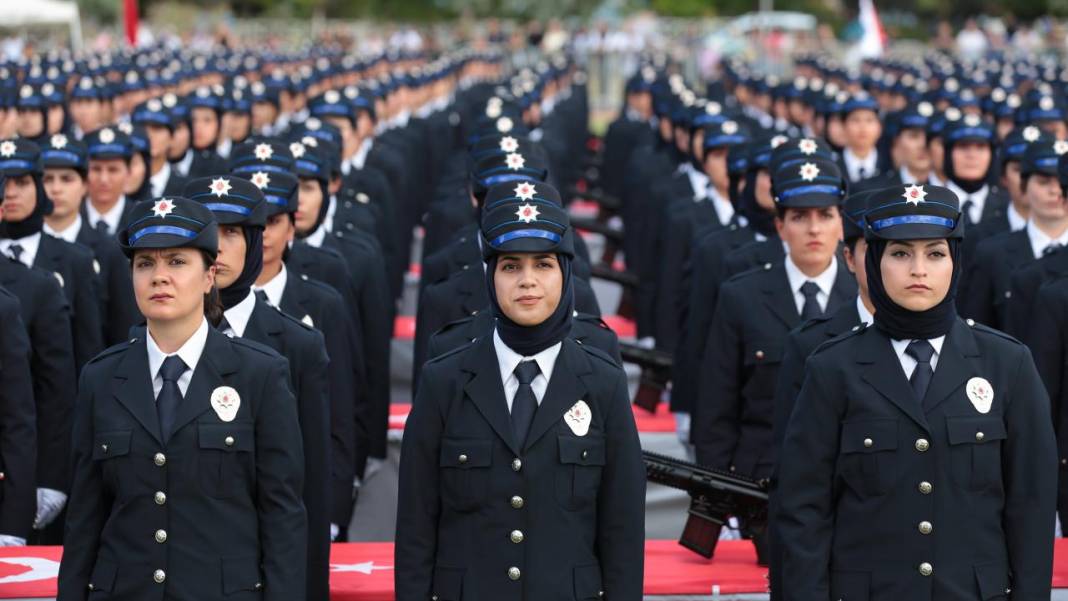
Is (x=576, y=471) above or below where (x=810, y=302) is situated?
below

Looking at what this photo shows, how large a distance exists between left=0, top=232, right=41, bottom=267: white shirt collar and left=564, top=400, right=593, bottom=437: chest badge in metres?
3.66

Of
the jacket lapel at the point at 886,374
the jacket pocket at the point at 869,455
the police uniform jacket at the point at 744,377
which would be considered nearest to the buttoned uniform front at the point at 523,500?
the jacket pocket at the point at 869,455

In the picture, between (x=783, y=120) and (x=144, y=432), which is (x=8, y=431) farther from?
(x=783, y=120)

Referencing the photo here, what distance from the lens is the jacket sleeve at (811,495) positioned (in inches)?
201

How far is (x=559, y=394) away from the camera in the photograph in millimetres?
5137

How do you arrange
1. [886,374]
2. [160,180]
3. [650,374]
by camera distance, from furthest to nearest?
1. [160,180]
2. [650,374]
3. [886,374]

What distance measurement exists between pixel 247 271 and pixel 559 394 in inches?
62.9

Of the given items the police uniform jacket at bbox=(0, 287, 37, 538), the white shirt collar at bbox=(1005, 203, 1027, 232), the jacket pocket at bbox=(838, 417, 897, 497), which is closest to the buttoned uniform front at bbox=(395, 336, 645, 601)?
the jacket pocket at bbox=(838, 417, 897, 497)

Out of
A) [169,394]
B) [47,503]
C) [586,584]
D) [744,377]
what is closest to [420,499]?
[586,584]

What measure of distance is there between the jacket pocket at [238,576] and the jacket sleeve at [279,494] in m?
0.04

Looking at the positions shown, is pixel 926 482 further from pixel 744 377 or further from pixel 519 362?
pixel 744 377

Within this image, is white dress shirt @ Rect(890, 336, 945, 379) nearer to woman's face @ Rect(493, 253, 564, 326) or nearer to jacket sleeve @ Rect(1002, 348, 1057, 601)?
jacket sleeve @ Rect(1002, 348, 1057, 601)

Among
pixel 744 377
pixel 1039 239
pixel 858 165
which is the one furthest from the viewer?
pixel 858 165

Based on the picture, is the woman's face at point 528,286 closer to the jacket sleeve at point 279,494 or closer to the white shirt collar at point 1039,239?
the jacket sleeve at point 279,494
